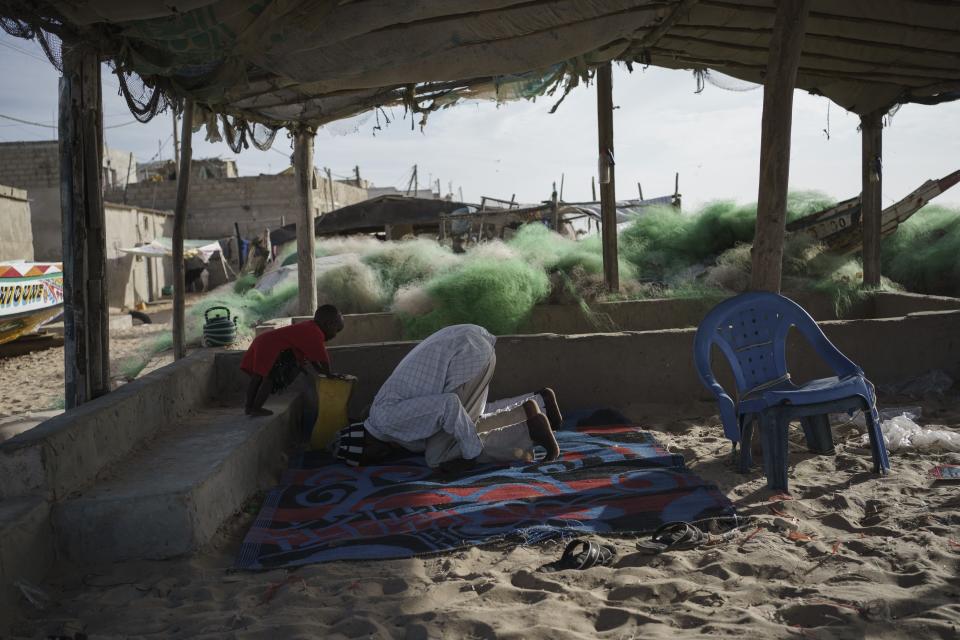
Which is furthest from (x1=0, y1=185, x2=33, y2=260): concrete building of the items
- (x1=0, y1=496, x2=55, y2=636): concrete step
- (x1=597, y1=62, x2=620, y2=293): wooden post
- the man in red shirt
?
(x1=0, y1=496, x2=55, y2=636): concrete step

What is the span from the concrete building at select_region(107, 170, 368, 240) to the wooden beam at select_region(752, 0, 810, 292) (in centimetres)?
2599

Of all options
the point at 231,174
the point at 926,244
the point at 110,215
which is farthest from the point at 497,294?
the point at 231,174

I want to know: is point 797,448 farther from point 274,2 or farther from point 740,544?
point 274,2

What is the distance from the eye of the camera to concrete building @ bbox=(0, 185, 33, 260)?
1559 centimetres

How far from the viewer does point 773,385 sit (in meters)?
4.76

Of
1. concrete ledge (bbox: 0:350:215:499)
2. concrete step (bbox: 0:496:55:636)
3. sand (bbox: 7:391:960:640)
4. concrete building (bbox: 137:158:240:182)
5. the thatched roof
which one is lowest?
sand (bbox: 7:391:960:640)

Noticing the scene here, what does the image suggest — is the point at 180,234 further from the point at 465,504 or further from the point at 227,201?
the point at 227,201

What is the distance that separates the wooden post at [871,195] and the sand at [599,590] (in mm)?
5575

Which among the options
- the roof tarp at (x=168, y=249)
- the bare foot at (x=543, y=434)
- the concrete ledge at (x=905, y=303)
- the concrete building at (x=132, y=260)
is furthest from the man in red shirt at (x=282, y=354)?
the roof tarp at (x=168, y=249)

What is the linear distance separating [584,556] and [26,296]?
1382 centimetres

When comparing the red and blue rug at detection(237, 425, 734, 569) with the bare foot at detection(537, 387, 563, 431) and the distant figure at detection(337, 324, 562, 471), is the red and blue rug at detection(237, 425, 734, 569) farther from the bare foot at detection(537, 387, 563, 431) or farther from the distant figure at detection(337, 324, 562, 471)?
→ the bare foot at detection(537, 387, 563, 431)

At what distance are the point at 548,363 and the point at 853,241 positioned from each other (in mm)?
6223

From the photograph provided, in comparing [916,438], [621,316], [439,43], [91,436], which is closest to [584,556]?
[91,436]

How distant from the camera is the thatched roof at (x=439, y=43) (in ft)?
14.2
